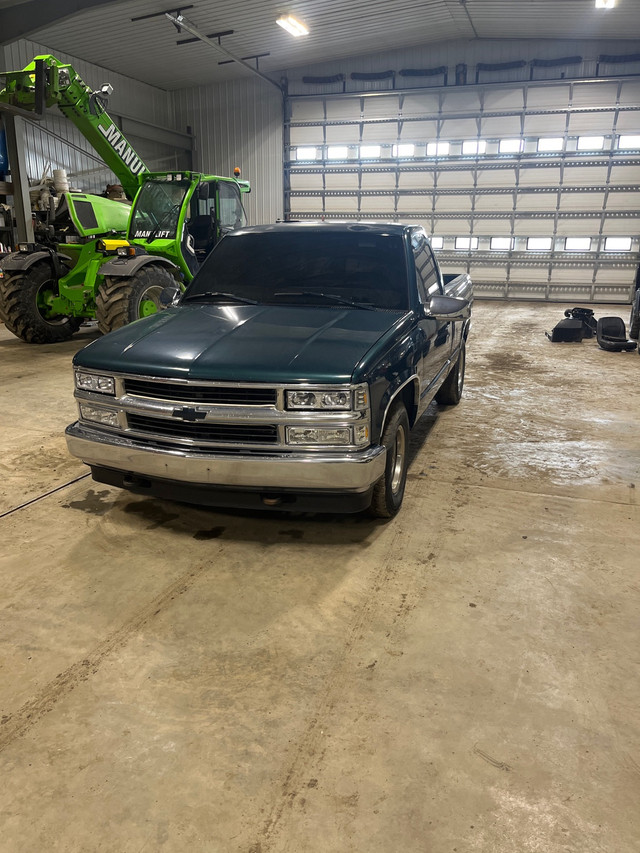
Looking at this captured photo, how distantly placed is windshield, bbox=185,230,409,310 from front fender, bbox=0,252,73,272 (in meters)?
6.04

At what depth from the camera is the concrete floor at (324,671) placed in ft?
6.14

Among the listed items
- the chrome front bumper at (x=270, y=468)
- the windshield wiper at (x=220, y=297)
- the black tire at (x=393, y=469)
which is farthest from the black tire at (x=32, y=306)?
the black tire at (x=393, y=469)

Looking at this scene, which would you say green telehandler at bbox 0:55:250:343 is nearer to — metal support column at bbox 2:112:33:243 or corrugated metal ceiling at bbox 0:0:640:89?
metal support column at bbox 2:112:33:243

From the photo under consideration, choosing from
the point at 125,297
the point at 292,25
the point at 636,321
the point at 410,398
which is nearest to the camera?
the point at 410,398

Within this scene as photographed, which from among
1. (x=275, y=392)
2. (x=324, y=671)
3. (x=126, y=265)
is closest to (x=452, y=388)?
(x=275, y=392)

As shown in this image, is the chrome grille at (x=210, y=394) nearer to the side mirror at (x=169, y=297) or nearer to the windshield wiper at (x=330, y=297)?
the windshield wiper at (x=330, y=297)

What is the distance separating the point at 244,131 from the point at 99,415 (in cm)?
1999

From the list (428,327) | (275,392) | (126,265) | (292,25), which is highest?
(292,25)

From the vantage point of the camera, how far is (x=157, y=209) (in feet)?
32.0

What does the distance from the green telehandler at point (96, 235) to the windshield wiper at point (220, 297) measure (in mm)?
4494

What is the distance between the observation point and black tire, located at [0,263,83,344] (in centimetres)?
942

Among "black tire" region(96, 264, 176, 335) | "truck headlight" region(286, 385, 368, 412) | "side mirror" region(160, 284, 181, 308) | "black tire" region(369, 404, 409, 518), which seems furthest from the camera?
"black tire" region(96, 264, 176, 335)

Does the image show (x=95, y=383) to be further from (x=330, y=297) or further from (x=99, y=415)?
(x=330, y=297)

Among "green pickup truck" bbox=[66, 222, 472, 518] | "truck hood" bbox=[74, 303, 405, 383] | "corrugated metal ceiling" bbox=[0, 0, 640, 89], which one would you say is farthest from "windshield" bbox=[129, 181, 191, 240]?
"truck hood" bbox=[74, 303, 405, 383]
